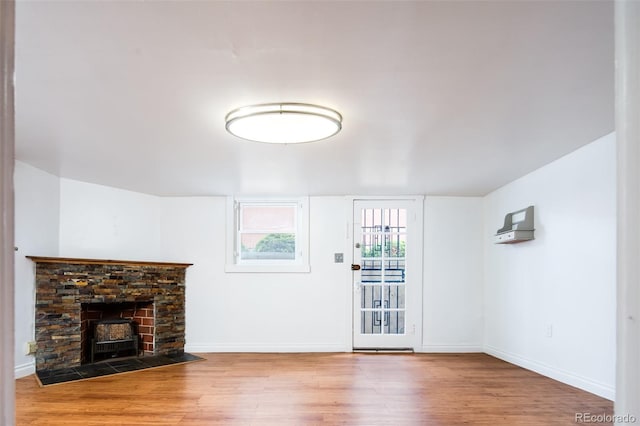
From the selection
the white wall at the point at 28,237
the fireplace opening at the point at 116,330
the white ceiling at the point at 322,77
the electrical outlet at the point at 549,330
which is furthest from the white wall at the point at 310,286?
the white ceiling at the point at 322,77

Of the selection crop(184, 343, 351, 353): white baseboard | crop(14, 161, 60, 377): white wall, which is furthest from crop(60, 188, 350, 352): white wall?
crop(14, 161, 60, 377): white wall

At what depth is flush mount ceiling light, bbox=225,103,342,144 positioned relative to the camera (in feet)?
9.45

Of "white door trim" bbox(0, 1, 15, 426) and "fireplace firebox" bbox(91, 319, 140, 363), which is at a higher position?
"white door trim" bbox(0, 1, 15, 426)

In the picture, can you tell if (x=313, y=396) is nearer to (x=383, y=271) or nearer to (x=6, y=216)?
(x=383, y=271)

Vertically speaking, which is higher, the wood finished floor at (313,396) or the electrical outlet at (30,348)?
the electrical outlet at (30,348)

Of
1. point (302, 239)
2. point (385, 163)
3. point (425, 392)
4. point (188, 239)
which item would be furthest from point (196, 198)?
point (425, 392)

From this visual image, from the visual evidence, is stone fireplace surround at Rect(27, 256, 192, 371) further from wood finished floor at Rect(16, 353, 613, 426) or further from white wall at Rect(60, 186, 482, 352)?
wood finished floor at Rect(16, 353, 613, 426)

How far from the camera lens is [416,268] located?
6.53 meters

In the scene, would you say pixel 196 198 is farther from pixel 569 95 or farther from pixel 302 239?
pixel 569 95

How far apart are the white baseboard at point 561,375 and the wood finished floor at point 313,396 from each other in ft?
0.24

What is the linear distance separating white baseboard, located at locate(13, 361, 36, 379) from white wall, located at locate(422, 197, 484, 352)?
4.52 metres

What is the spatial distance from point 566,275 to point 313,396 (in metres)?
2.50

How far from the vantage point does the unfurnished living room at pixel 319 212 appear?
1852 mm

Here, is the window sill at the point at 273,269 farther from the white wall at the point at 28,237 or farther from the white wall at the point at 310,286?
the white wall at the point at 28,237
